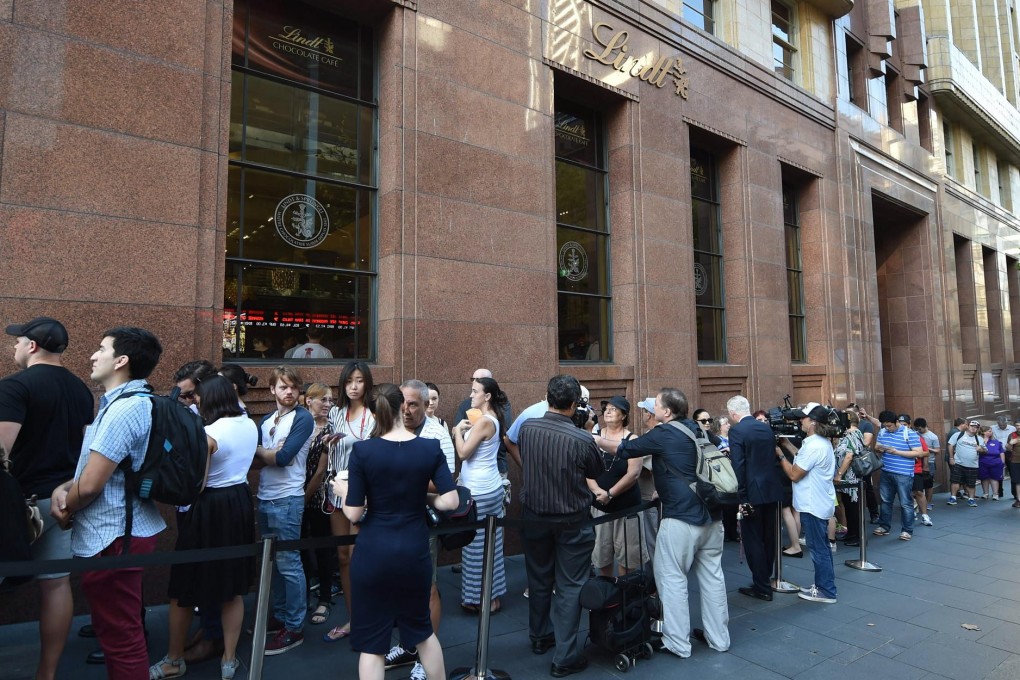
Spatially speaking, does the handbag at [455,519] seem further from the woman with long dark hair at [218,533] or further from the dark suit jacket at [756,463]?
the dark suit jacket at [756,463]

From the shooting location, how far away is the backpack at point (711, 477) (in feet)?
15.6

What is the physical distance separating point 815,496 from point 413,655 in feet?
14.4

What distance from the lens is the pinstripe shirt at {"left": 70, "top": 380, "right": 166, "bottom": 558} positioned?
10.7 ft

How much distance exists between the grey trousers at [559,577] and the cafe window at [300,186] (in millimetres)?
3639

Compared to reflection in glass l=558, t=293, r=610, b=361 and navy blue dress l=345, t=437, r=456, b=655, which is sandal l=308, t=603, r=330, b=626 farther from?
reflection in glass l=558, t=293, r=610, b=361

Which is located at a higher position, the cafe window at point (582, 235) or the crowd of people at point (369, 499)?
the cafe window at point (582, 235)

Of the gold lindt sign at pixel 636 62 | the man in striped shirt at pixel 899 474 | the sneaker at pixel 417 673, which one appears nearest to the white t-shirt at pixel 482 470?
the sneaker at pixel 417 673

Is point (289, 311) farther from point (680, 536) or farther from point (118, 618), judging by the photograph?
point (680, 536)

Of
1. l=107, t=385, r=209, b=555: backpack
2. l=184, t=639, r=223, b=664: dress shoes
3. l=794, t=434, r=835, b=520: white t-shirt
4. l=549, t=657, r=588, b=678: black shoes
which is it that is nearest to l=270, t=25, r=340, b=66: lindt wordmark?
l=107, t=385, r=209, b=555: backpack

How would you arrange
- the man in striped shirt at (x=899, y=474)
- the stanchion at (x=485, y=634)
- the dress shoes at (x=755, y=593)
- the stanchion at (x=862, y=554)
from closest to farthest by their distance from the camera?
the stanchion at (x=485, y=634), the dress shoes at (x=755, y=593), the stanchion at (x=862, y=554), the man in striped shirt at (x=899, y=474)

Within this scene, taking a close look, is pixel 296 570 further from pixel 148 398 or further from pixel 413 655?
pixel 148 398

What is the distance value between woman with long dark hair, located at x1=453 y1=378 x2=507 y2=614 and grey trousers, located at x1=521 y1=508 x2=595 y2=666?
0.52 m

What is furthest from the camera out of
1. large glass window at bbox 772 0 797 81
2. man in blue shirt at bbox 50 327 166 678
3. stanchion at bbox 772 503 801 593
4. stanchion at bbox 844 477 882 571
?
large glass window at bbox 772 0 797 81

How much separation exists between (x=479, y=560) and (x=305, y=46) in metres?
6.37
